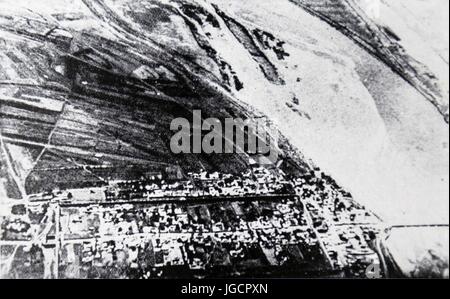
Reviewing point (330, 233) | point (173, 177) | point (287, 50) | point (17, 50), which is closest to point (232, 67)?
point (287, 50)

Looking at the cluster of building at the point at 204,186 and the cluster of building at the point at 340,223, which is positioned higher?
the cluster of building at the point at 204,186

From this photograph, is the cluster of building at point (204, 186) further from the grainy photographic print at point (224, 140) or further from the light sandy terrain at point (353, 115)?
the light sandy terrain at point (353, 115)

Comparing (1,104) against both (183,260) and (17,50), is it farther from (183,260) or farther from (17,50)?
(183,260)

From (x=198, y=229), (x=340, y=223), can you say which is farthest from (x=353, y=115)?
(x=198, y=229)

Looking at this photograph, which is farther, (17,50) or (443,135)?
(17,50)

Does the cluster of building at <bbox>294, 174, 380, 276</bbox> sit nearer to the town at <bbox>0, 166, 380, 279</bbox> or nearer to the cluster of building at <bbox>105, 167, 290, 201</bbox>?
the town at <bbox>0, 166, 380, 279</bbox>

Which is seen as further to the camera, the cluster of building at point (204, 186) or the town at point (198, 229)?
the cluster of building at point (204, 186)

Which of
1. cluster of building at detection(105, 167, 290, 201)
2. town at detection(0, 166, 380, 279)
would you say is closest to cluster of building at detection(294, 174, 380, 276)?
town at detection(0, 166, 380, 279)

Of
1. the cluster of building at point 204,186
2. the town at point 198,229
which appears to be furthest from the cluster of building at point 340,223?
the cluster of building at point 204,186
